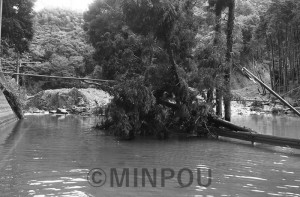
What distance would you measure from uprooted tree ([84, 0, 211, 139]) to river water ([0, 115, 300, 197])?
1055 millimetres

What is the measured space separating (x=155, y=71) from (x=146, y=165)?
5756mm

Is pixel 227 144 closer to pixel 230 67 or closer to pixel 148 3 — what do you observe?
pixel 230 67

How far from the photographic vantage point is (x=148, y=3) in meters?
12.3

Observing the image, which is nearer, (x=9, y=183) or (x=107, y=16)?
(x=9, y=183)

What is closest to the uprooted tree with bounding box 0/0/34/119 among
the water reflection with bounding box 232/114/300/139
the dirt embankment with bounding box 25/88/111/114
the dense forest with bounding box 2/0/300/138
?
the dirt embankment with bounding box 25/88/111/114

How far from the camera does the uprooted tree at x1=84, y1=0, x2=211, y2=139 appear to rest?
12.4 meters

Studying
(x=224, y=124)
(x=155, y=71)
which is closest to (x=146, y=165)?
(x=155, y=71)

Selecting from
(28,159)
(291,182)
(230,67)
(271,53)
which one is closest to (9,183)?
(28,159)

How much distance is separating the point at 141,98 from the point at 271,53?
3193cm

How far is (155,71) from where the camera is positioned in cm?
1287

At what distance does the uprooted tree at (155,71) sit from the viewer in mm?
12375

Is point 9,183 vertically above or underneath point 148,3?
underneath

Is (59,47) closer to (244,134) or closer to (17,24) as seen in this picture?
(17,24)

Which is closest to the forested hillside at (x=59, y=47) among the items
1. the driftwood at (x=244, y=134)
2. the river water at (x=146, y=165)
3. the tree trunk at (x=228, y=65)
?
the tree trunk at (x=228, y=65)
